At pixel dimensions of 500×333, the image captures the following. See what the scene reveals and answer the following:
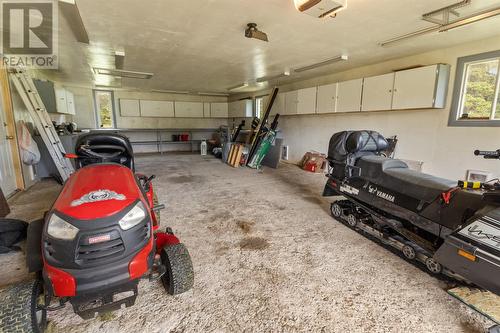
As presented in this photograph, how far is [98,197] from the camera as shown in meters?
1.33

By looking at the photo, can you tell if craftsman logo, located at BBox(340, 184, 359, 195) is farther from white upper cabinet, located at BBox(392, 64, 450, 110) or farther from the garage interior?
white upper cabinet, located at BBox(392, 64, 450, 110)

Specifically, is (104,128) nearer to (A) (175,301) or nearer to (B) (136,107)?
(B) (136,107)

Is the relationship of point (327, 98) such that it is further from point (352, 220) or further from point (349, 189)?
point (352, 220)

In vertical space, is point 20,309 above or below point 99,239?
below

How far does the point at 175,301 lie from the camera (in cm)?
168

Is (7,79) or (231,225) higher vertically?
(7,79)

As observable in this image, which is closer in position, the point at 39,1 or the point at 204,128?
the point at 39,1

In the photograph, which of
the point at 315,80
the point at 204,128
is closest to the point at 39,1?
the point at 315,80

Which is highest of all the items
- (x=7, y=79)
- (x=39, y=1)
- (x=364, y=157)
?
(x=39, y=1)

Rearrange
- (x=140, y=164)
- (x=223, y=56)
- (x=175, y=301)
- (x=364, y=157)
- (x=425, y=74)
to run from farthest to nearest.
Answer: (x=140, y=164) → (x=223, y=56) → (x=425, y=74) → (x=364, y=157) → (x=175, y=301)

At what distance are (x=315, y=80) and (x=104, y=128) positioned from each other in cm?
778

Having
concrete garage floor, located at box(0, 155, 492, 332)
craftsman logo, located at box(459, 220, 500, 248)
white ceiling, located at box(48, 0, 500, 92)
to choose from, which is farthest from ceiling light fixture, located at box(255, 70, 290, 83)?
craftsman logo, located at box(459, 220, 500, 248)

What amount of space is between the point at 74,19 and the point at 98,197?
9.10 feet

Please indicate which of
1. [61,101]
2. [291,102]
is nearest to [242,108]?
[291,102]
